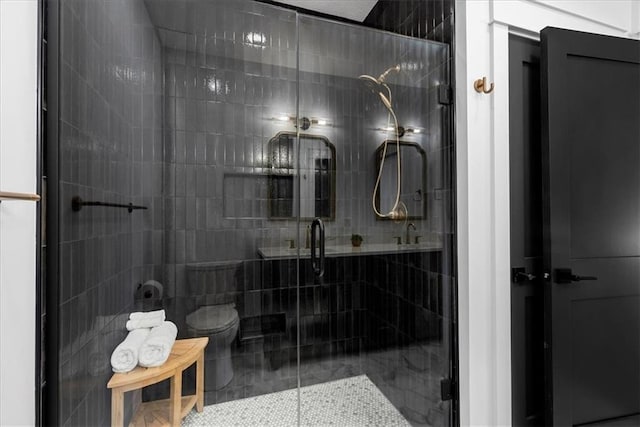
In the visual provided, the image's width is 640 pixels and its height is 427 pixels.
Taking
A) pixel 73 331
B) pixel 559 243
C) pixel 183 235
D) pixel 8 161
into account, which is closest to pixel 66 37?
pixel 8 161

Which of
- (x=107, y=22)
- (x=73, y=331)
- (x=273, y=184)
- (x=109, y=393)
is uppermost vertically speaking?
(x=107, y=22)

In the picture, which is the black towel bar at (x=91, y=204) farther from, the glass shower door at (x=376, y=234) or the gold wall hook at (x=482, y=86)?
the gold wall hook at (x=482, y=86)

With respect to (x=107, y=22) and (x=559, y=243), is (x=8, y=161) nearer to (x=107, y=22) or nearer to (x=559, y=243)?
(x=107, y=22)

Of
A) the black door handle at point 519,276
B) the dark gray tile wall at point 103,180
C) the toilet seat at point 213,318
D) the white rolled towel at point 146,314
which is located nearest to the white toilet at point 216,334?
the toilet seat at point 213,318

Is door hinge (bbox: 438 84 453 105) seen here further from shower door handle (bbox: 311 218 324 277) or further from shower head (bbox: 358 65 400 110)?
shower door handle (bbox: 311 218 324 277)

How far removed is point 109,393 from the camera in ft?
3.62

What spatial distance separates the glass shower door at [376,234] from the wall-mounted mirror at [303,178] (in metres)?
0.01

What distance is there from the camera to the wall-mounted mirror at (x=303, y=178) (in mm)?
1327

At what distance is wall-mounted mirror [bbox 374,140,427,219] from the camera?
1486 millimetres

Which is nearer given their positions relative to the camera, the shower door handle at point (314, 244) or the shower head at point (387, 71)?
the shower door handle at point (314, 244)

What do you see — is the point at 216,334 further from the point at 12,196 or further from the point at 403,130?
the point at 403,130

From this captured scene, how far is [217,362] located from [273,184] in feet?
2.54

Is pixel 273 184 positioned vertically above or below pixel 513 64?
below

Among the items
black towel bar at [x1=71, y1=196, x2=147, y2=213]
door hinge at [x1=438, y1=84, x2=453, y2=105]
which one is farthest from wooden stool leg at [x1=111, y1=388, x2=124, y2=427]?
door hinge at [x1=438, y1=84, x2=453, y2=105]
